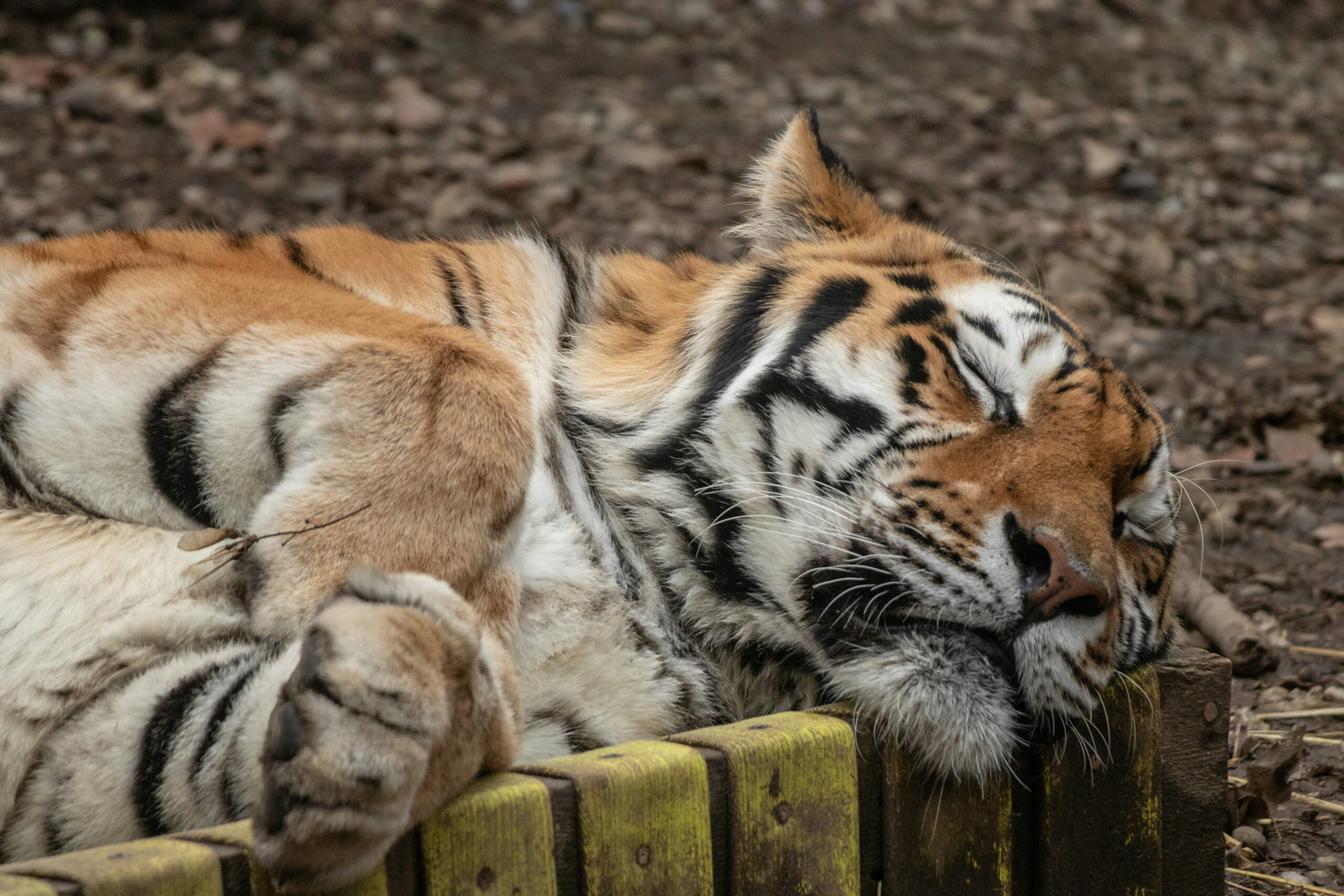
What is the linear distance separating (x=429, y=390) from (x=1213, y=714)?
1.35 metres

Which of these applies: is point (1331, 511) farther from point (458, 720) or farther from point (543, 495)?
point (458, 720)

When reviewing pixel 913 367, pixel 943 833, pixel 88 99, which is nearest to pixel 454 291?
pixel 913 367

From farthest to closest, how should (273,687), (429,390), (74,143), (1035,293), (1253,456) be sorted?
(74,143) → (1253,456) → (1035,293) → (429,390) → (273,687)

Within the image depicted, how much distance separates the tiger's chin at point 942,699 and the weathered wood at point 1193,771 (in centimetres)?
28

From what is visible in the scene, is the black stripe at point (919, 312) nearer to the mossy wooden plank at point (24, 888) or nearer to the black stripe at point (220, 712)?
the black stripe at point (220, 712)

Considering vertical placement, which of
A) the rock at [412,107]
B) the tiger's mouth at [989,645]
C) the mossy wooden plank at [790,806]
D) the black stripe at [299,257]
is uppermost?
the rock at [412,107]

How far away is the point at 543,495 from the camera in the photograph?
7.39 feet

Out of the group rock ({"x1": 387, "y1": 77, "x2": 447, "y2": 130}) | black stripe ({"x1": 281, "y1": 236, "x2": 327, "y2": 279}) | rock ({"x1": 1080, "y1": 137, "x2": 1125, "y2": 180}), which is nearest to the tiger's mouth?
black stripe ({"x1": 281, "y1": 236, "x2": 327, "y2": 279})

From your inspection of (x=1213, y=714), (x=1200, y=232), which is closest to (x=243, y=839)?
(x=1213, y=714)

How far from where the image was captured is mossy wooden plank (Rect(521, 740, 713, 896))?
65.2 inches

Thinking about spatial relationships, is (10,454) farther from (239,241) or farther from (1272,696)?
(1272,696)

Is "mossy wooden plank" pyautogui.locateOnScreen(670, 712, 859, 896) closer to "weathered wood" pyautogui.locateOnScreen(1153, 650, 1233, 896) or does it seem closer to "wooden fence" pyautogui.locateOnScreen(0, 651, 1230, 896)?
"wooden fence" pyautogui.locateOnScreen(0, 651, 1230, 896)

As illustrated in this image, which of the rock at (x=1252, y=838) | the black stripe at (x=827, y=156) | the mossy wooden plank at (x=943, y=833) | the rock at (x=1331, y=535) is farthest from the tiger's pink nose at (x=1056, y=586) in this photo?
the rock at (x=1331, y=535)

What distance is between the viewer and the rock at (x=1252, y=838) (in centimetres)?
247
